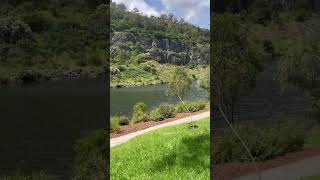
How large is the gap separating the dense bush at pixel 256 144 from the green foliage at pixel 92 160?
2143mm

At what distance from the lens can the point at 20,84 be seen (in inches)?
1129

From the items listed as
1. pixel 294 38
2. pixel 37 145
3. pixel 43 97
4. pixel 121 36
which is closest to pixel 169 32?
pixel 121 36

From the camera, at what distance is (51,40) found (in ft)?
115

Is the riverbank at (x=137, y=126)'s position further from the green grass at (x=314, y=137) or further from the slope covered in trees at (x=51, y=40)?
→ the slope covered in trees at (x=51, y=40)

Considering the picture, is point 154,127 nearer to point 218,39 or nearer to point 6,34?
point 218,39

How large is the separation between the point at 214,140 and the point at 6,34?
25744 millimetres

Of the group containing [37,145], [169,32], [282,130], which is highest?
[169,32]

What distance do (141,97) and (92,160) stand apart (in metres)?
13.3

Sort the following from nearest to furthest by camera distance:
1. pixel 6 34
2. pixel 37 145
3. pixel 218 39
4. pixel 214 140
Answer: pixel 218 39 < pixel 214 140 < pixel 37 145 < pixel 6 34

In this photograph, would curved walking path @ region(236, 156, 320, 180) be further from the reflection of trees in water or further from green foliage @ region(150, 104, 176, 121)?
A: green foliage @ region(150, 104, 176, 121)

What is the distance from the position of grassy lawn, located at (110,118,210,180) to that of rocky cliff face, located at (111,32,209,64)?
452 inches

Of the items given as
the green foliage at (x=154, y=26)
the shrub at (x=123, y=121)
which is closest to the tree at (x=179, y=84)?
the shrub at (x=123, y=121)

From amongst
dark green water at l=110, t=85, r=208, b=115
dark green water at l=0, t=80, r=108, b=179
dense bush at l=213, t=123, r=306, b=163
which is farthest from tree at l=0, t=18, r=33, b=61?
dense bush at l=213, t=123, r=306, b=163

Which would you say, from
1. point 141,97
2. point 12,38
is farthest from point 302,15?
point 12,38
